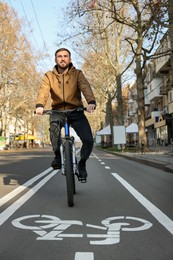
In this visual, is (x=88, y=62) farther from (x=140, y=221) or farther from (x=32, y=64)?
(x=140, y=221)

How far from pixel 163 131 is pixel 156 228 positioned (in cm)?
5759

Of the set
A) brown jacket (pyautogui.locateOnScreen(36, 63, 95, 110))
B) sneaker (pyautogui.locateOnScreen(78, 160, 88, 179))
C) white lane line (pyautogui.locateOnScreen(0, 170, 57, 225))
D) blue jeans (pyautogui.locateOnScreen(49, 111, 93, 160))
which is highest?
brown jacket (pyautogui.locateOnScreen(36, 63, 95, 110))

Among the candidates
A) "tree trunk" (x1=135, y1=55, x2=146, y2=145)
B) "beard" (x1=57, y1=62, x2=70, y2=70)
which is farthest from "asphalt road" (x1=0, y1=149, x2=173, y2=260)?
"tree trunk" (x1=135, y1=55, x2=146, y2=145)

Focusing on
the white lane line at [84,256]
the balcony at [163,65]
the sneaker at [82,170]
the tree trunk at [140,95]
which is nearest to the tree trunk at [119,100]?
the tree trunk at [140,95]

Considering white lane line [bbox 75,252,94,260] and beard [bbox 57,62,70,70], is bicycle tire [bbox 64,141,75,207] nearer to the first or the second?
beard [bbox 57,62,70,70]

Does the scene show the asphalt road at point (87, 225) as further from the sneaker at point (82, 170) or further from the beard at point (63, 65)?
the beard at point (63, 65)

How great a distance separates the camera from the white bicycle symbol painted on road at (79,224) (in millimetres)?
4406

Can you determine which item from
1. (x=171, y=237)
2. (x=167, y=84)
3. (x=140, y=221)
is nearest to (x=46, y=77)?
(x=140, y=221)

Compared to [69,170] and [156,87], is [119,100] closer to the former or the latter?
[156,87]

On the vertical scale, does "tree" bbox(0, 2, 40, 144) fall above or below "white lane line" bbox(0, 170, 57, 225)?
above

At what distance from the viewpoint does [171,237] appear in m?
4.50

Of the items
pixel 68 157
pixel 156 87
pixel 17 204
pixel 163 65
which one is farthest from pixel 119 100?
pixel 17 204

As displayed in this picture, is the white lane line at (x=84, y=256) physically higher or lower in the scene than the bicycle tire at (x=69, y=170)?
lower

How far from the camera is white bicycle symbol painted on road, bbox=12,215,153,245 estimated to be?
4.41 metres
